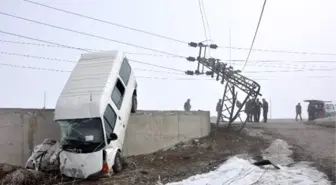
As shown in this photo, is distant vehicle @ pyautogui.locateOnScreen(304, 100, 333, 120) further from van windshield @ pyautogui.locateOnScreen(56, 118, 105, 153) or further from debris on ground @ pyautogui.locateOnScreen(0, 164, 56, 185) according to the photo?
debris on ground @ pyautogui.locateOnScreen(0, 164, 56, 185)

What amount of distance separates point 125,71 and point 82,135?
3744 millimetres

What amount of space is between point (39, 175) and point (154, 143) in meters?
5.70

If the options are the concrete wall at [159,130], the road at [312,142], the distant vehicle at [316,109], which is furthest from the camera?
the distant vehicle at [316,109]

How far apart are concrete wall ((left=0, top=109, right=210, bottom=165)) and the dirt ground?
1.70 feet

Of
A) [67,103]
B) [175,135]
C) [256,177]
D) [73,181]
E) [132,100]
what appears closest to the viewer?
[256,177]

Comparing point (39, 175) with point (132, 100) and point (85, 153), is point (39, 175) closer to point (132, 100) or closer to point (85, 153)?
point (85, 153)

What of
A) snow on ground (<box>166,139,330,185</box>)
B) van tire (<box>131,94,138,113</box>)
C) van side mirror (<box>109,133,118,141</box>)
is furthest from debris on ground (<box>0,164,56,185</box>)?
van tire (<box>131,94,138,113</box>)

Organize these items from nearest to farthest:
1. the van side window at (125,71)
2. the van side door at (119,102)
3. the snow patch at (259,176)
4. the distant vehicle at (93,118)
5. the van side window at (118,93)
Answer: the snow patch at (259,176)
the distant vehicle at (93,118)
the van side door at (119,102)
the van side window at (118,93)
the van side window at (125,71)

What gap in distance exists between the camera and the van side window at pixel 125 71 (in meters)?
15.8

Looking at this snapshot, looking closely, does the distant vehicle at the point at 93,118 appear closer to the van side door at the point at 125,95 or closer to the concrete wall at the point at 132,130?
the van side door at the point at 125,95

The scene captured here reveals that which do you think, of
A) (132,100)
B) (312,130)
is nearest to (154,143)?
(132,100)

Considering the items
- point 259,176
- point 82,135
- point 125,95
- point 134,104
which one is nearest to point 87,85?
point 125,95

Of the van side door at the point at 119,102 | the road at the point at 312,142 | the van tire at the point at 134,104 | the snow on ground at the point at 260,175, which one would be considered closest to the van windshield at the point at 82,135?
the van side door at the point at 119,102

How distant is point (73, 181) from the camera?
42.8 ft
